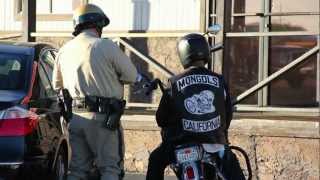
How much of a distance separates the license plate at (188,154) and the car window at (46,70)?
1964mm

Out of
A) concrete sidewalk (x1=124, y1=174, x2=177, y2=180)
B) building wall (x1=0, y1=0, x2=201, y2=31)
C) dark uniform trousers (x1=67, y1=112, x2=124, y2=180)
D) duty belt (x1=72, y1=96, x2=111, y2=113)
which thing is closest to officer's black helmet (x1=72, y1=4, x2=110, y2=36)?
duty belt (x1=72, y1=96, x2=111, y2=113)

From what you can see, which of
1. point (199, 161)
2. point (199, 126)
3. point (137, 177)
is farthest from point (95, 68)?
point (137, 177)

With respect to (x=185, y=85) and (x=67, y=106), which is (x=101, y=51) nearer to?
(x=67, y=106)

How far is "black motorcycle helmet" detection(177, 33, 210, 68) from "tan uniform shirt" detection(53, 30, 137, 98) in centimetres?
84

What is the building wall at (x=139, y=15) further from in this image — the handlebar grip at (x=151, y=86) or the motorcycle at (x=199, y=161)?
the motorcycle at (x=199, y=161)

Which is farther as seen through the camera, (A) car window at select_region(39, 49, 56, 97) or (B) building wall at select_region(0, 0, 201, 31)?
(B) building wall at select_region(0, 0, 201, 31)

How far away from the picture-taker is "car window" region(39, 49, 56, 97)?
651cm

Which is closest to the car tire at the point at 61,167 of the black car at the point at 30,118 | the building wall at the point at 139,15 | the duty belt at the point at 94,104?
the black car at the point at 30,118

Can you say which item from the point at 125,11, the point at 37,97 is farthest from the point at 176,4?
the point at 37,97

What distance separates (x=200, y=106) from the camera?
16.3 feet

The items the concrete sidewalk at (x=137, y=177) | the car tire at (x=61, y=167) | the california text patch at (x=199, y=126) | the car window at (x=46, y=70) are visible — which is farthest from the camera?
the concrete sidewalk at (x=137, y=177)

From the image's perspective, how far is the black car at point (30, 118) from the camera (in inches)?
217

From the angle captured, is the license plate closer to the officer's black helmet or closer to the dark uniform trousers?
the dark uniform trousers

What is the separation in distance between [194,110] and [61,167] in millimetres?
2003
